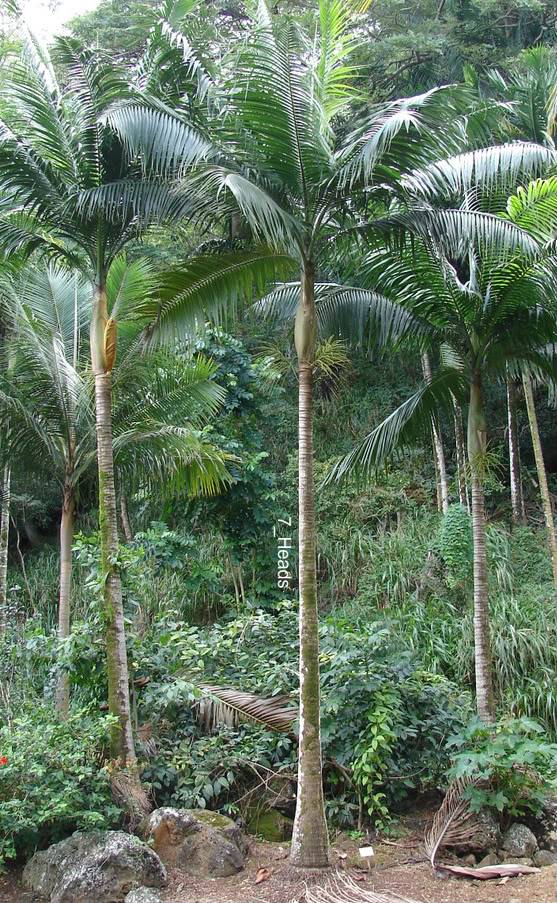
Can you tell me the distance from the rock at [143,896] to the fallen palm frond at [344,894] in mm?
1063

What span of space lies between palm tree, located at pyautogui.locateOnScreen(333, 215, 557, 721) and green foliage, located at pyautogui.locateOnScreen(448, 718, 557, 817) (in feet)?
1.91

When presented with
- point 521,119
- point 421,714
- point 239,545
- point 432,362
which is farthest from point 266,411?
point 421,714

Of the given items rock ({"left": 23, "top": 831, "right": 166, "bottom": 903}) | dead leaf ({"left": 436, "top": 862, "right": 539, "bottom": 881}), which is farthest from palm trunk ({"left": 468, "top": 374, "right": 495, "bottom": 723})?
rock ({"left": 23, "top": 831, "right": 166, "bottom": 903})

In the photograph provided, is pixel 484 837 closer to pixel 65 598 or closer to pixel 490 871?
pixel 490 871

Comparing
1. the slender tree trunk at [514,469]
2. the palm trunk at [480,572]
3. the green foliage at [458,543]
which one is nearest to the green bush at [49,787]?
the palm trunk at [480,572]

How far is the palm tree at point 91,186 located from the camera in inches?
272

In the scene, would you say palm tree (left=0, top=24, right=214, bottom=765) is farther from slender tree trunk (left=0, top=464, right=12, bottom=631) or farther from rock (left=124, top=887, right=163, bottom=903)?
slender tree trunk (left=0, top=464, right=12, bottom=631)

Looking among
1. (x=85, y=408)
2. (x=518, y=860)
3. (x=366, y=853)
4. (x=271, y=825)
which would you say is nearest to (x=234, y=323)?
(x=85, y=408)

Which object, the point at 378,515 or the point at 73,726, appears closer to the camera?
the point at 73,726

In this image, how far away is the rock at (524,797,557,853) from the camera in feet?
21.9

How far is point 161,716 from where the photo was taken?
7.79m

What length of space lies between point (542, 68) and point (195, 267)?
6956mm

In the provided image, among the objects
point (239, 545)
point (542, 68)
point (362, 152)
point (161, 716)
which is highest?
point (542, 68)

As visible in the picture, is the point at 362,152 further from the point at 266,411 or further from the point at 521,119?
the point at 266,411
